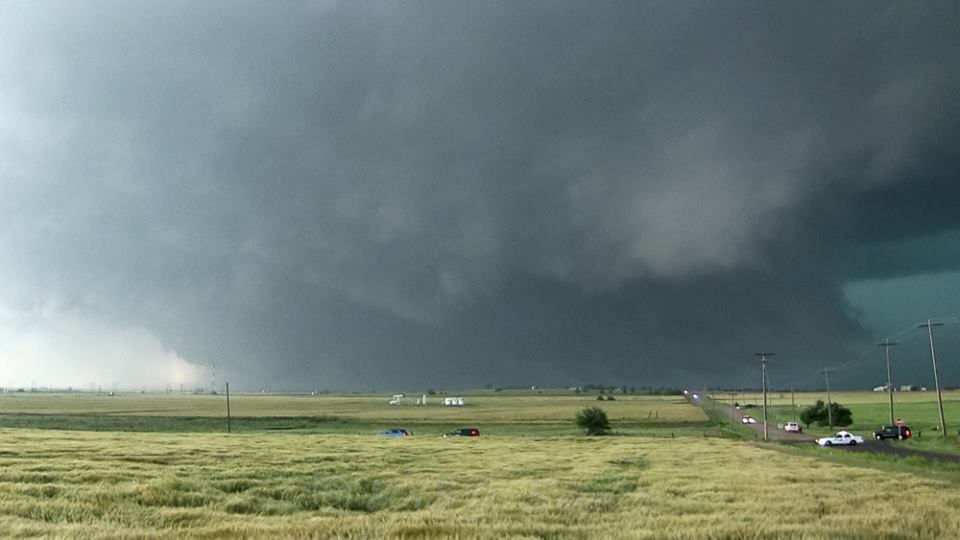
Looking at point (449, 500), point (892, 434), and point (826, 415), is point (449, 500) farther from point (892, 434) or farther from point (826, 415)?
point (826, 415)

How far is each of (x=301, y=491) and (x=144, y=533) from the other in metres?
9.71

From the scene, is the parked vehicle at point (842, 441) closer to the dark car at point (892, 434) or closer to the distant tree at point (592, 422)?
the dark car at point (892, 434)

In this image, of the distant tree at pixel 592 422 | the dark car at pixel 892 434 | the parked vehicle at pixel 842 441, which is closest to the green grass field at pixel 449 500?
the parked vehicle at pixel 842 441

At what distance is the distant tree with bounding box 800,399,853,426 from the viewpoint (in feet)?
Answer: 426

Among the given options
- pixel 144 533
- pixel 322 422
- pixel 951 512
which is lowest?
pixel 322 422

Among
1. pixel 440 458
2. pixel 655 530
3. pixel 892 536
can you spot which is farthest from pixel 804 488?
pixel 440 458

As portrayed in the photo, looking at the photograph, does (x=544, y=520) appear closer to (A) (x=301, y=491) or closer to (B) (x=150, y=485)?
(A) (x=301, y=491)

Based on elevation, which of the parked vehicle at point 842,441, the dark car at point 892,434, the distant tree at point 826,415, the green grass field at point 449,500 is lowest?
the distant tree at point 826,415

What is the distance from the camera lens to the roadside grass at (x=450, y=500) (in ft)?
53.0

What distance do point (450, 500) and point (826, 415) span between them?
13144cm

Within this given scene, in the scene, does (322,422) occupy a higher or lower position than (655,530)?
lower

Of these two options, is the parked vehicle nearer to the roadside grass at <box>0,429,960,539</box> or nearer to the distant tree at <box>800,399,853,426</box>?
the roadside grass at <box>0,429,960,539</box>

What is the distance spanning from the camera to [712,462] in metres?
42.5

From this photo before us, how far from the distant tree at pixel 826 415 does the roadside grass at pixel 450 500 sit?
10431 cm
